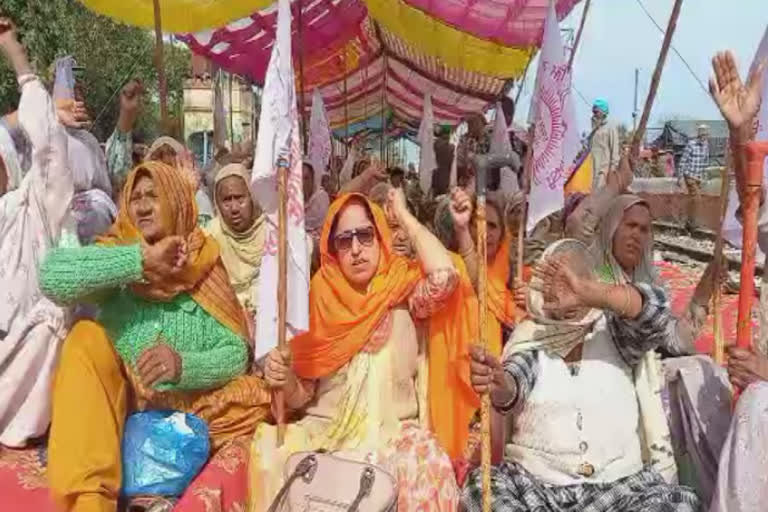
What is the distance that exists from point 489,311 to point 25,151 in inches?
88.5

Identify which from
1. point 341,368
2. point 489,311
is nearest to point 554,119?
point 489,311

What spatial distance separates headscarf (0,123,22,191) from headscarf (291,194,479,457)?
1.61 m

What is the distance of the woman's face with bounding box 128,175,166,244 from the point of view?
11.5 feet

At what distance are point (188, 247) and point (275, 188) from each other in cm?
38

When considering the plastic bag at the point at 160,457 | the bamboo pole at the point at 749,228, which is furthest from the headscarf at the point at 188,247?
the bamboo pole at the point at 749,228

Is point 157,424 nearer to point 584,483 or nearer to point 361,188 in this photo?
point 584,483

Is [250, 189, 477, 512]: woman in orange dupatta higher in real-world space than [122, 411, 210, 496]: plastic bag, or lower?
higher

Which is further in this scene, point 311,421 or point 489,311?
point 489,311

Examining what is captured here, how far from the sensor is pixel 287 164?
11.4 ft

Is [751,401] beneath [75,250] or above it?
beneath

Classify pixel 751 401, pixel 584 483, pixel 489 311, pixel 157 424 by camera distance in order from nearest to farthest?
1. pixel 751 401
2. pixel 584 483
3. pixel 157 424
4. pixel 489 311

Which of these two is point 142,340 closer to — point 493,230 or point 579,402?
point 579,402

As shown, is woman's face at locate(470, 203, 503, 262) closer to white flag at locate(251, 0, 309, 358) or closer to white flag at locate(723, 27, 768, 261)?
white flag at locate(723, 27, 768, 261)

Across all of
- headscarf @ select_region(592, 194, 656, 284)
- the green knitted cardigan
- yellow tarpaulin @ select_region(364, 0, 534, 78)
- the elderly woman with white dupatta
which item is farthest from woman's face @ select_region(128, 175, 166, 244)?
yellow tarpaulin @ select_region(364, 0, 534, 78)
